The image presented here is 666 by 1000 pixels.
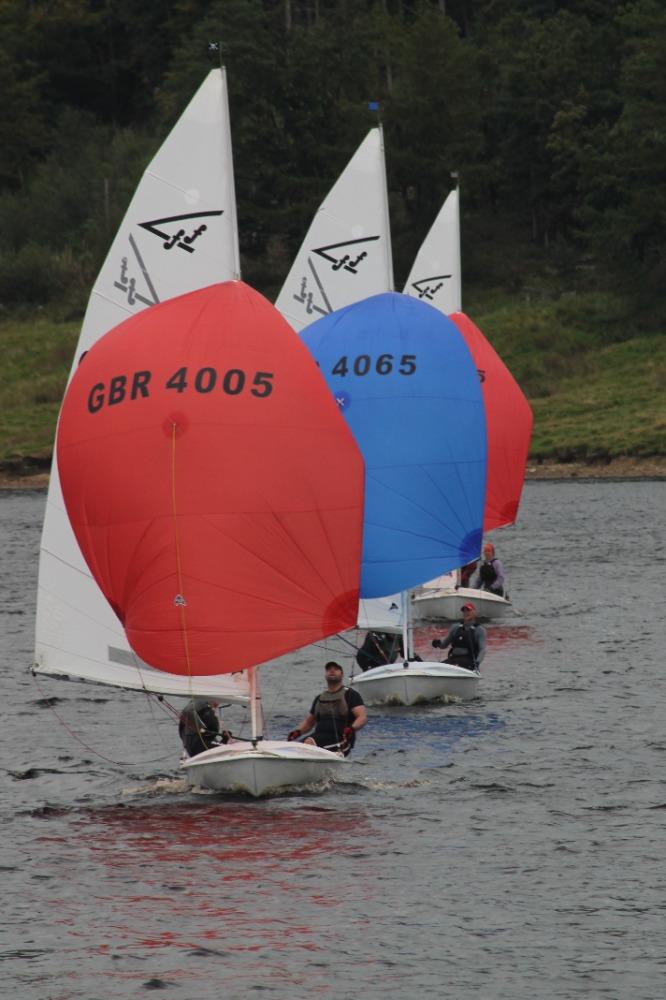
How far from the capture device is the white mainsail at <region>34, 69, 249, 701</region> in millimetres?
30250

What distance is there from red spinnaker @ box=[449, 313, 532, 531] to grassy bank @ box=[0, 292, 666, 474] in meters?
52.3

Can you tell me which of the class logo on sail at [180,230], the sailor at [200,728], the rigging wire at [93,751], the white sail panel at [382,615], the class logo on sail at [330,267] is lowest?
the rigging wire at [93,751]

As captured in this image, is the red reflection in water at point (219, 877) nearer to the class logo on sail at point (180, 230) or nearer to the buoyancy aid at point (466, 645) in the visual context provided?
the class logo on sail at point (180, 230)

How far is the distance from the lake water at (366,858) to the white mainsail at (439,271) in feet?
49.1

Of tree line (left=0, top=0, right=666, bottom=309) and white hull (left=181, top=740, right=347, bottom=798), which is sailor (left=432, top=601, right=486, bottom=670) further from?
tree line (left=0, top=0, right=666, bottom=309)

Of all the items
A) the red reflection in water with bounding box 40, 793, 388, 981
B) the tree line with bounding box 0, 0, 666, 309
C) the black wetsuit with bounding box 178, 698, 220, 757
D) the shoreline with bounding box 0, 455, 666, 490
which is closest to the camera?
the red reflection in water with bounding box 40, 793, 388, 981

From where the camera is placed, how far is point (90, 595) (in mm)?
30438

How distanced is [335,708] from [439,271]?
89.2ft

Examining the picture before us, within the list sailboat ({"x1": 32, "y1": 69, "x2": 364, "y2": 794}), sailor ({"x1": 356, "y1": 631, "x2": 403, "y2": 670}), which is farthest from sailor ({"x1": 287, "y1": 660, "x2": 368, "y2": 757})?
sailor ({"x1": 356, "y1": 631, "x2": 403, "y2": 670})

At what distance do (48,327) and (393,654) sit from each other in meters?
95.6

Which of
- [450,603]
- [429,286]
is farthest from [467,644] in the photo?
[429,286]

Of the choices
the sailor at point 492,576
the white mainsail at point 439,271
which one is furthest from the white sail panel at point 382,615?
the white mainsail at point 439,271

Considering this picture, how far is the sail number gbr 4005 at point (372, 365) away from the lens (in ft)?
127

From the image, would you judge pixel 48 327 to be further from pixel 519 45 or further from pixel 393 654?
pixel 393 654
